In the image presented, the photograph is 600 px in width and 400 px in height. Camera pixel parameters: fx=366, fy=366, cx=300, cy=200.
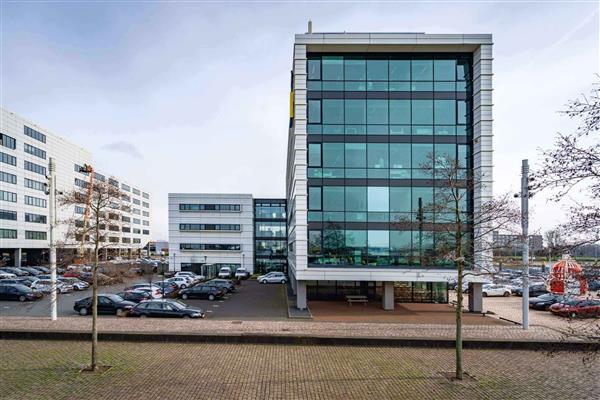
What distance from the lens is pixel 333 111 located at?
2623 cm

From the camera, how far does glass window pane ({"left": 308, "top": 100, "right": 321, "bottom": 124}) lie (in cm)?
2619

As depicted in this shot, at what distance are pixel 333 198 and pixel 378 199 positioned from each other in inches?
125

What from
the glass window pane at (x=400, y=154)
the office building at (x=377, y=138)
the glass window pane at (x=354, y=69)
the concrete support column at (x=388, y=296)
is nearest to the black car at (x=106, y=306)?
the office building at (x=377, y=138)

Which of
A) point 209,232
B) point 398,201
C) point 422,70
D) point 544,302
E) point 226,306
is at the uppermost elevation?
point 422,70

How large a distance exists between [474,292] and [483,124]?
12.0 m

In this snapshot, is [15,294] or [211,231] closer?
[15,294]

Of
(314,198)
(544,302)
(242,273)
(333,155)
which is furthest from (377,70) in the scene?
(242,273)

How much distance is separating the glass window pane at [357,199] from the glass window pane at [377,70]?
800cm

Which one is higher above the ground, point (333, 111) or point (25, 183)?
point (333, 111)

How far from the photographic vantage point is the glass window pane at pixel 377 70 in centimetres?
2639

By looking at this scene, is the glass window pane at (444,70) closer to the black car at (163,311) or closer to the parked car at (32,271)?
the black car at (163,311)

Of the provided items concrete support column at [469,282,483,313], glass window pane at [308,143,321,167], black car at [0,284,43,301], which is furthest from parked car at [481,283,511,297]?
black car at [0,284,43,301]

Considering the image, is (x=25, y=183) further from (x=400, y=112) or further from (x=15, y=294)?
(x=400, y=112)

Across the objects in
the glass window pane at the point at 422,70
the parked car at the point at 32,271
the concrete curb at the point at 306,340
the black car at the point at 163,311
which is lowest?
the parked car at the point at 32,271
